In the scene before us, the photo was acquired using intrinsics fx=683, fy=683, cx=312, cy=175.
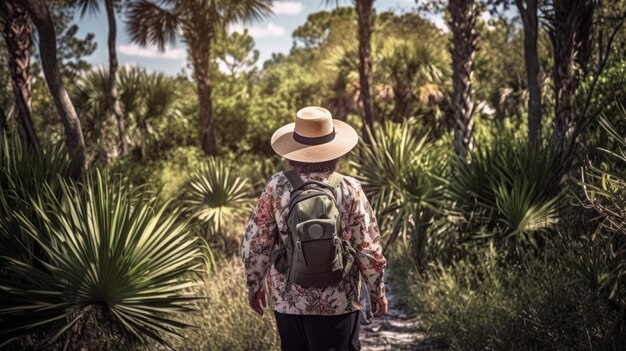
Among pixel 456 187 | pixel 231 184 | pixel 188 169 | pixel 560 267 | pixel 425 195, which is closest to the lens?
pixel 560 267

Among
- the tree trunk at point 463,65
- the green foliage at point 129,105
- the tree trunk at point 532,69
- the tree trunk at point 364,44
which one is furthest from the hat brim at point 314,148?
the green foliage at point 129,105

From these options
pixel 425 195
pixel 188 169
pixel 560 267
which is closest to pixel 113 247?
pixel 560 267

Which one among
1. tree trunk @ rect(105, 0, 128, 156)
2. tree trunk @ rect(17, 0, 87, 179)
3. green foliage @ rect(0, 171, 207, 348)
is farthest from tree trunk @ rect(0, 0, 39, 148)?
tree trunk @ rect(105, 0, 128, 156)

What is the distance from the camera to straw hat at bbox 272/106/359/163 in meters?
3.50

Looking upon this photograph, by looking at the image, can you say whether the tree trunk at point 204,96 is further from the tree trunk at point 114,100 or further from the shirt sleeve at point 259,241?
the shirt sleeve at point 259,241

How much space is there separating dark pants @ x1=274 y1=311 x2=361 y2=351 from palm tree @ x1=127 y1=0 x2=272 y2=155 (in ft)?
45.1

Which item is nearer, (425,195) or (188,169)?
(425,195)

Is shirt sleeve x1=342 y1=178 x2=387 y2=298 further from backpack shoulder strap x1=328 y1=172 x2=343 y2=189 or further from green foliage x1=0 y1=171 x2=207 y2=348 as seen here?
green foliage x1=0 y1=171 x2=207 y2=348

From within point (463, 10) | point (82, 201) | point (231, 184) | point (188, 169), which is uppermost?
point (463, 10)

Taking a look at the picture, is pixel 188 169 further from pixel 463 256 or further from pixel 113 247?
pixel 113 247

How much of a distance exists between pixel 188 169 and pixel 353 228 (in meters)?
15.9

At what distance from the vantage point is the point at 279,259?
3426mm

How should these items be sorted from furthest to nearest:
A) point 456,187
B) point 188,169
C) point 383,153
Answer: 1. point 188,169
2. point 383,153
3. point 456,187

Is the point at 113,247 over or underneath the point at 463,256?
over
